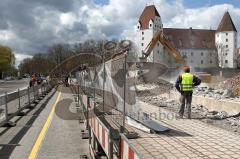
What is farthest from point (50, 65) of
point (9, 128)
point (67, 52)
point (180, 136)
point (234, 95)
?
point (180, 136)

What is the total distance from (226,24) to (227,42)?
6.68 meters

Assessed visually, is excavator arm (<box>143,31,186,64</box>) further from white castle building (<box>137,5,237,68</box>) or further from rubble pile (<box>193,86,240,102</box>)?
white castle building (<box>137,5,237,68</box>)

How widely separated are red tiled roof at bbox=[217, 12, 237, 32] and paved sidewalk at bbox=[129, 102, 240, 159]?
459 feet

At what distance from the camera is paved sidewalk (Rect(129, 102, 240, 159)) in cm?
562

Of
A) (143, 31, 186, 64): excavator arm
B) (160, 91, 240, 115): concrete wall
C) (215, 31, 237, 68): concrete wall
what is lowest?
(160, 91, 240, 115): concrete wall

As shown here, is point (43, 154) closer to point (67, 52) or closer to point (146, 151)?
point (146, 151)

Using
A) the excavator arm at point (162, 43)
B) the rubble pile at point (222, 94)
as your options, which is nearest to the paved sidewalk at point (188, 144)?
the rubble pile at point (222, 94)

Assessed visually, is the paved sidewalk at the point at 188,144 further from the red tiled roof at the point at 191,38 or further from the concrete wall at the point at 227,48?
the red tiled roof at the point at 191,38

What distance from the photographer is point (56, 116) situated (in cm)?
1656

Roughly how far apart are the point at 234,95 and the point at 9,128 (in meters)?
13.7

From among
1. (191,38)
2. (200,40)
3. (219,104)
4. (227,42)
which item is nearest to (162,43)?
(219,104)

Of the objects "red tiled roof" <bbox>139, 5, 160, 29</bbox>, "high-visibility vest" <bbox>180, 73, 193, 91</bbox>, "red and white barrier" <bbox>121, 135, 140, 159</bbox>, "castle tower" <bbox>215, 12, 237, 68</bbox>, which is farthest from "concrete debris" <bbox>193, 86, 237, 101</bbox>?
"castle tower" <bbox>215, 12, 237, 68</bbox>

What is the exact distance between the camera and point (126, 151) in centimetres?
441

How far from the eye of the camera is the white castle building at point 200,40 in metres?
133
